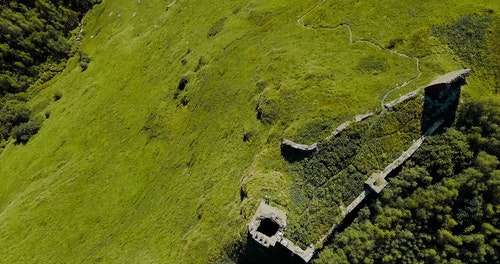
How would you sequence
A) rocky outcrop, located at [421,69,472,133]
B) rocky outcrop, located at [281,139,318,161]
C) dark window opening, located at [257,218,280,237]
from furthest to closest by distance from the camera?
rocky outcrop, located at [281,139,318,161] < rocky outcrop, located at [421,69,472,133] < dark window opening, located at [257,218,280,237]

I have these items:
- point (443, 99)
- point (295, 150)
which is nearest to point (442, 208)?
point (443, 99)

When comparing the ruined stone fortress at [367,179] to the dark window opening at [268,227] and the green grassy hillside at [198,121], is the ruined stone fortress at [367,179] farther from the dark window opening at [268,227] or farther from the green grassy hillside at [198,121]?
the green grassy hillside at [198,121]

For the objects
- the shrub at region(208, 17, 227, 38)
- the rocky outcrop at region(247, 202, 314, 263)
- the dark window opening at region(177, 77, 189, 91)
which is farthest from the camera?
the shrub at region(208, 17, 227, 38)

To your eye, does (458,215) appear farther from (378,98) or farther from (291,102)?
(291,102)

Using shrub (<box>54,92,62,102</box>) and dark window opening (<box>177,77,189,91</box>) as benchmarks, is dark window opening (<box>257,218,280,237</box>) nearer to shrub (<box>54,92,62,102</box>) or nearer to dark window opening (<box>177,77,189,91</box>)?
dark window opening (<box>177,77,189,91</box>)

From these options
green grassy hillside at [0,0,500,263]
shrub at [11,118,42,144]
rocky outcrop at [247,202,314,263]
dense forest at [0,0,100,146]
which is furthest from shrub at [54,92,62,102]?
rocky outcrop at [247,202,314,263]

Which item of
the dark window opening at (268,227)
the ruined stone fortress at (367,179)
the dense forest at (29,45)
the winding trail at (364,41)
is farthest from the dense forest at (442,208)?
the dense forest at (29,45)
